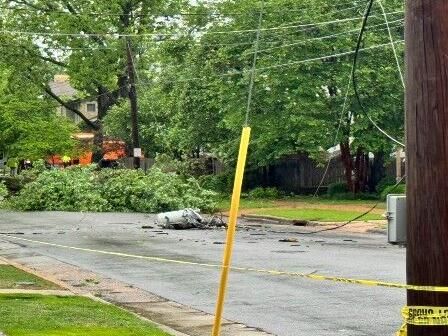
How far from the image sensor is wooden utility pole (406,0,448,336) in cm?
477

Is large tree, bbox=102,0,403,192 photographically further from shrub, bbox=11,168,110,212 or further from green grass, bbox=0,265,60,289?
green grass, bbox=0,265,60,289

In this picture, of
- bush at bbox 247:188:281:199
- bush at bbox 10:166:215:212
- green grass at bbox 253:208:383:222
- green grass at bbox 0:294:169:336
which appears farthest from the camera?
bush at bbox 247:188:281:199

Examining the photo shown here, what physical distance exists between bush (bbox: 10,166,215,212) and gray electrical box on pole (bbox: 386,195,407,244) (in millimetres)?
29307

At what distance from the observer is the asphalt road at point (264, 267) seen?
1091cm

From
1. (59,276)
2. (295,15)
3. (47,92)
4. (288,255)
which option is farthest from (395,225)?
(47,92)

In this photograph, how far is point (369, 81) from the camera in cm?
3512

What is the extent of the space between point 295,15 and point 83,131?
39135 mm

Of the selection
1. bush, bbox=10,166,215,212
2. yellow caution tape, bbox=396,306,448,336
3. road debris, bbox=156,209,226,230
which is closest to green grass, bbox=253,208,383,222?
bush, bbox=10,166,215,212

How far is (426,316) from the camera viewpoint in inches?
194

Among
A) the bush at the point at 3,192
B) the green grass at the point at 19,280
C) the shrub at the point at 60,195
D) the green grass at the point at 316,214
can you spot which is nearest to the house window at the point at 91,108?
the bush at the point at 3,192

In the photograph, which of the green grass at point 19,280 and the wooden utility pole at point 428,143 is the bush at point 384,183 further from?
the wooden utility pole at point 428,143

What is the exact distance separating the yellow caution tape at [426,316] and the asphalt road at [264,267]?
490 cm

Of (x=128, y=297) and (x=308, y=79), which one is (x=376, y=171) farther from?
(x=128, y=297)

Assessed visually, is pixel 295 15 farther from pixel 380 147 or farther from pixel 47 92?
pixel 47 92
